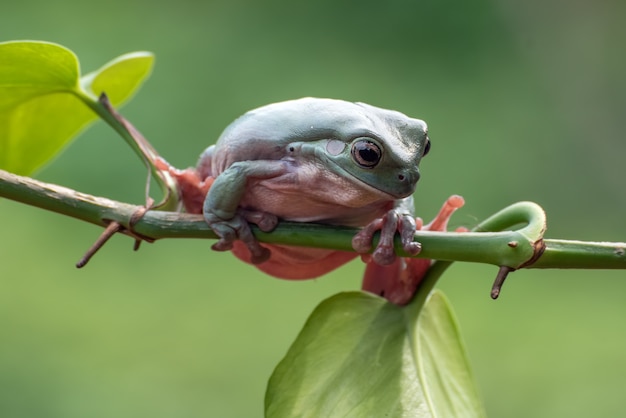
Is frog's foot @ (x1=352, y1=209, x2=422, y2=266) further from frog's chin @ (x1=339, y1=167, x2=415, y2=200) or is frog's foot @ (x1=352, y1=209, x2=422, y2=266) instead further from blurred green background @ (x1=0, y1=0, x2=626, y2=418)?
blurred green background @ (x1=0, y1=0, x2=626, y2=418)

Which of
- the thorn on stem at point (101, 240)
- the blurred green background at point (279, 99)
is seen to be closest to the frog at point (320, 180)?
the thorn on stem at point (101, 240)

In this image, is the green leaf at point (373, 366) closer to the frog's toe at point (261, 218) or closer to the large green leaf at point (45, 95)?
the frog's toe at point (261, 218)

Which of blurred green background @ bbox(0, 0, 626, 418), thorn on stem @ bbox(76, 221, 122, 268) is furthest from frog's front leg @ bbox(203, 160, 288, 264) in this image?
blurred green background @ bbox(0, 0, 626, 418)

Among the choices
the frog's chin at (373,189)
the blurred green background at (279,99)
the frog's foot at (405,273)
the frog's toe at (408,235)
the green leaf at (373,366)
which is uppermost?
the frog's chin at (373,189)

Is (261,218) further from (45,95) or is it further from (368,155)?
(45,95)

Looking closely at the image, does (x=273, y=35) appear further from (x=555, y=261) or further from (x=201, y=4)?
(x=555, y=261)

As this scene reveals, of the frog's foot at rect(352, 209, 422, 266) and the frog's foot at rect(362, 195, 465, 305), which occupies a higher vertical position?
the frog's foot at rect(352, 209, 422, 266)
